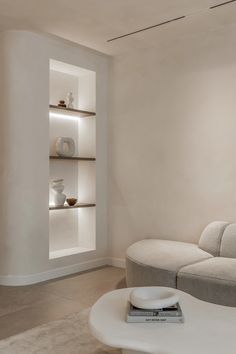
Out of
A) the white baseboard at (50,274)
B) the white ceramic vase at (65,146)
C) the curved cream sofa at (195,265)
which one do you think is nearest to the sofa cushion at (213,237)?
the curved cream sofa at (195,265)

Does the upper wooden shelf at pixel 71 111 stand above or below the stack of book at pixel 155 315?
above

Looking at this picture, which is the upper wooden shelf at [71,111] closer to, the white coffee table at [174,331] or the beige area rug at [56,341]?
the beige area rug at [56,341]

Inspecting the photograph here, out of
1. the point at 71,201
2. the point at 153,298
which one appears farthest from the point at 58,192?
the point at 153,298

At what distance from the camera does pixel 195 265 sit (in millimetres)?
3148

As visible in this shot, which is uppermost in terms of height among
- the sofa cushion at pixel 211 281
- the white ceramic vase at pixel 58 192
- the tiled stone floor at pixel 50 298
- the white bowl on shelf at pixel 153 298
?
the white ceramic vase at pixel 58 192

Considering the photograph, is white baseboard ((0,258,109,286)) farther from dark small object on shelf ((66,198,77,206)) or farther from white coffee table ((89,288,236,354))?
white coffee table ((89,288,236,354))

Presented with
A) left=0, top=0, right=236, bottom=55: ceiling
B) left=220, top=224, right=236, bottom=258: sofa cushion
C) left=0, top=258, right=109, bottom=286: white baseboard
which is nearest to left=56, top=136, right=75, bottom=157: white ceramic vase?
left=0, top=0, right=236, bottom=55: ceiling

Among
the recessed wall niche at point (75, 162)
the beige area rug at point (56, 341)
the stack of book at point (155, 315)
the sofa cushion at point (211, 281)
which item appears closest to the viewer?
the stack of book at point (155, 315)

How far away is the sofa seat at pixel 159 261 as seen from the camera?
3.18 metres

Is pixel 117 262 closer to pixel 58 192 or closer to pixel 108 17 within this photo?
pixel 58 192

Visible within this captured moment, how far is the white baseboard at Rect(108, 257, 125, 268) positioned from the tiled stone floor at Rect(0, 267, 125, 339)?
0.84ft

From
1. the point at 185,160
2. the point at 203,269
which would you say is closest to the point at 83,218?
the point at 185,160

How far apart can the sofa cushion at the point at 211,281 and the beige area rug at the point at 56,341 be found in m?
0.84

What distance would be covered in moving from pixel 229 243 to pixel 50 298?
1773mm
